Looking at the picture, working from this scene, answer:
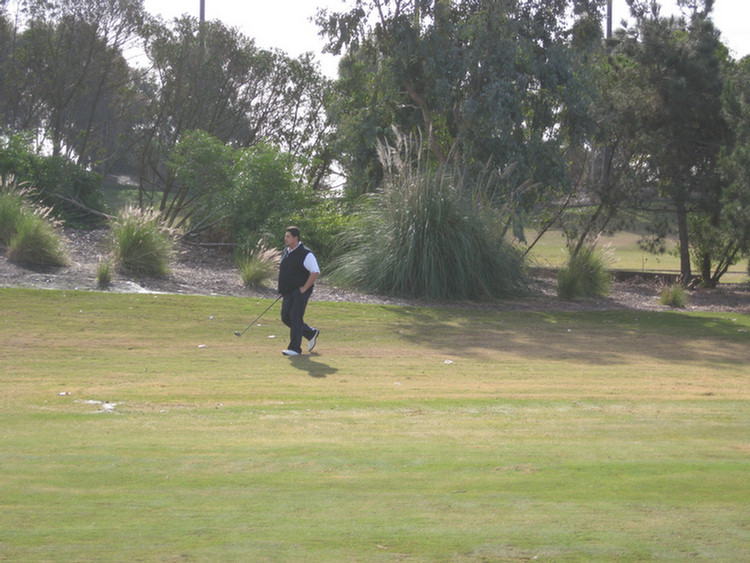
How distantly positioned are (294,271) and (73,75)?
2053cm

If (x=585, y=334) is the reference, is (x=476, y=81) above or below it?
above

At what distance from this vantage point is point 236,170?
77.4 ft

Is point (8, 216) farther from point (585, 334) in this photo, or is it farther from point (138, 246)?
point (585, 334)

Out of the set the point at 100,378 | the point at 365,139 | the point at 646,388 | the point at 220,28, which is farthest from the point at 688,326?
the point at 220,28

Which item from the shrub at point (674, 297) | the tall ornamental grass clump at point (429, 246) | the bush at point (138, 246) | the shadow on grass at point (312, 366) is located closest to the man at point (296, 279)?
the shadow on grass at point (312, 366)

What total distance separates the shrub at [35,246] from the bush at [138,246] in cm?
121

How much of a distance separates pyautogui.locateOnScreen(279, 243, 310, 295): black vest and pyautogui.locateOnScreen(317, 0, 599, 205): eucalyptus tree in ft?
30.7

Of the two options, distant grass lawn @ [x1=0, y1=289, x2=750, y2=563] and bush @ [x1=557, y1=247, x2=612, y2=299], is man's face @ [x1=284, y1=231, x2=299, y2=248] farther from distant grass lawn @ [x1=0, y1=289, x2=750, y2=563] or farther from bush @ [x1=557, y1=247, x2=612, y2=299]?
bush @ [x1=557, y1=247, x2=612, y2=299]

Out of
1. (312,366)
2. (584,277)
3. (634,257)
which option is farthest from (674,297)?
(634,257)

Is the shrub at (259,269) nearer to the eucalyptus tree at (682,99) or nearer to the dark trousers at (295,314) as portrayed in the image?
the dark trousers at (295,314)

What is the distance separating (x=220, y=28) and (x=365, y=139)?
918 cm

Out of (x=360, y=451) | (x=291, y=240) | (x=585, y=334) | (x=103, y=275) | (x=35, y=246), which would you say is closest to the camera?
(x=360, y=451)

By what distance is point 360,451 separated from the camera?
21.5 ft

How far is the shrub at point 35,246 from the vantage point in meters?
17.8
